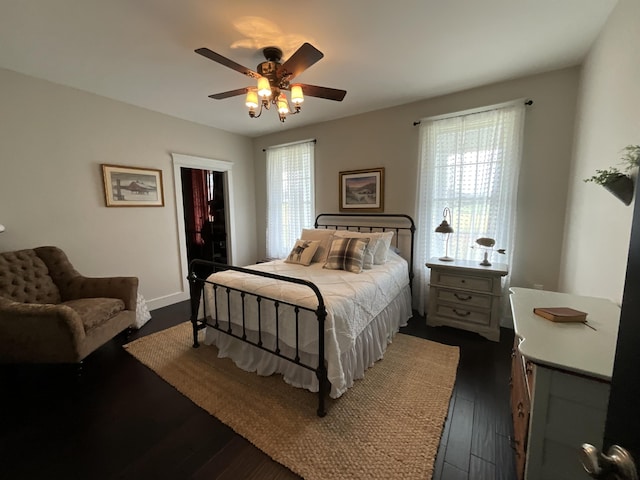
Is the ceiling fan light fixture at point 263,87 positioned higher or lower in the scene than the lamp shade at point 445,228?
higher

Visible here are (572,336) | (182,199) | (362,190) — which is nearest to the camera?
(572,336)

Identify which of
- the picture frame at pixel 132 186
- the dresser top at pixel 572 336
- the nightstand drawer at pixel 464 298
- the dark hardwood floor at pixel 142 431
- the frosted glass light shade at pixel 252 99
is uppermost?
the frosted glass light shade at pixel 252 99

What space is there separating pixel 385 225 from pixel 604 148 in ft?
7.04

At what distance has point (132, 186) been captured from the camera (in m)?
3.32

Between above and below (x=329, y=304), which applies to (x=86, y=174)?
above

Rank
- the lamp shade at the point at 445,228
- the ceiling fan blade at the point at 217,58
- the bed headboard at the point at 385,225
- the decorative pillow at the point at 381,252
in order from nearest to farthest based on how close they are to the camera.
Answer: the ceiling fan blade at the point at 217,58
the lamp shade at the point at 445,228
the decorative pillow at the point at 381,252
the bed headboard at the point at 385,225

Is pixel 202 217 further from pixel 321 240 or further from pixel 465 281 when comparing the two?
pixel 465 281

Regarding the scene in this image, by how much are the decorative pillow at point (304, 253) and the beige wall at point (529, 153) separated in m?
1.18

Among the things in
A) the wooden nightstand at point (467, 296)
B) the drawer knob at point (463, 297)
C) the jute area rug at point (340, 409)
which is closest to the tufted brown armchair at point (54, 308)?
the jute area rug at point (340, 409)

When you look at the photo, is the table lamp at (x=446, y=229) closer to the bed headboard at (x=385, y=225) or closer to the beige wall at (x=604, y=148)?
the bed headboard at (x=385, y=225)

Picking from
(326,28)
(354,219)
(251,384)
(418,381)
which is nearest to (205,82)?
(326,28)

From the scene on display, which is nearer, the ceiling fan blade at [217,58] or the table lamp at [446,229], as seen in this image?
the ceiling fan blade at [217,58]

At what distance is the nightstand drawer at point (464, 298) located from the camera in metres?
2.66

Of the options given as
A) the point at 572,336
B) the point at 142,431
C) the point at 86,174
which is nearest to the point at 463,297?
the point at 572,336
